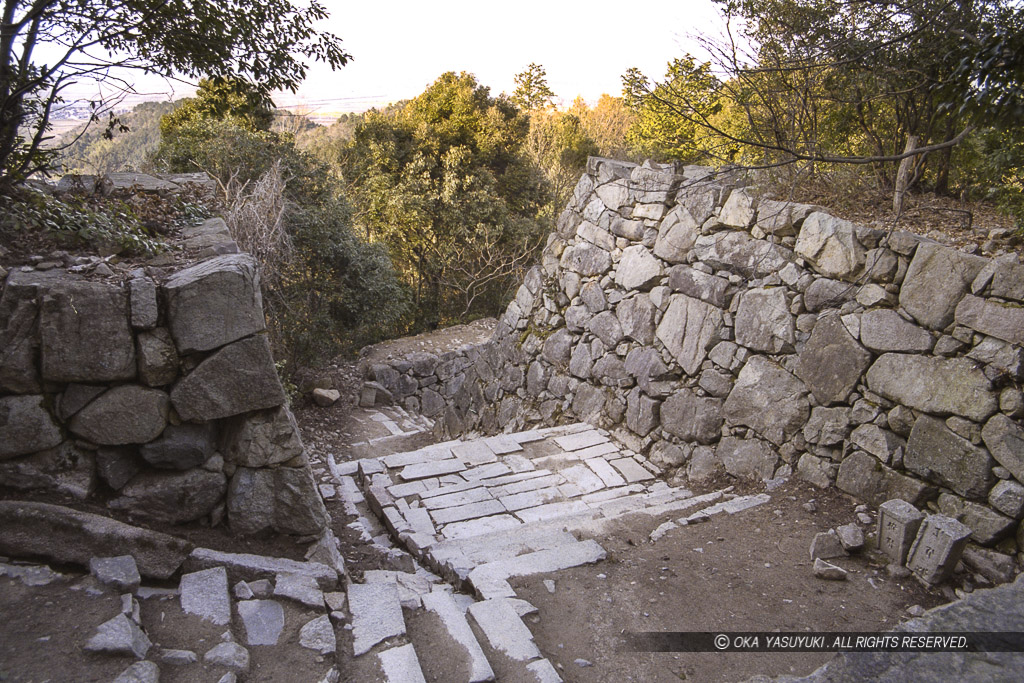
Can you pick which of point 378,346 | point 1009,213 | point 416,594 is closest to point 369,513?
point 416,594

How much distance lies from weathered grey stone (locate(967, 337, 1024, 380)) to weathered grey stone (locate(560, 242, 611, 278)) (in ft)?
12.1

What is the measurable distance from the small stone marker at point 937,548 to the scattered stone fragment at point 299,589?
326 centimetres

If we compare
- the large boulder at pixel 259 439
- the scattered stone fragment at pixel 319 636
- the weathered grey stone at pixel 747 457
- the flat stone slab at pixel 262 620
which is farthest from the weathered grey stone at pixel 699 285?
the flat stone slab at pixel 262 620

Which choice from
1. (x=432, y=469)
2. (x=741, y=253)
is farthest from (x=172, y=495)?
(x=741, y=253)

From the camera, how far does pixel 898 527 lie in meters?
3.69

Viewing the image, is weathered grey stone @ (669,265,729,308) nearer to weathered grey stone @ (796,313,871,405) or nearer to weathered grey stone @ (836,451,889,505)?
weathered grey stone @ (796,313,871,405)

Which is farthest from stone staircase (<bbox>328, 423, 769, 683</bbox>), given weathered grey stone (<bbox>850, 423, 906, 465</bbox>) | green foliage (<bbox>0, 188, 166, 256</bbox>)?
green foliage (<bbox>0, 188, 166, 256</bbox>)

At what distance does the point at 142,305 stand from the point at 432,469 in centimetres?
307

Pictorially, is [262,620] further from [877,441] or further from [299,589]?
[877,441]

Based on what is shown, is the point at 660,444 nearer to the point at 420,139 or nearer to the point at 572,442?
the point at 572,442

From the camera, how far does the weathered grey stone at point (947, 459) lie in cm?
374

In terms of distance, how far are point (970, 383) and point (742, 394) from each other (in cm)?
169

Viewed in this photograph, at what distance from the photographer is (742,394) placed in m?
5.25

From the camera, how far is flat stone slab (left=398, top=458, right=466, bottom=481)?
5508mm
